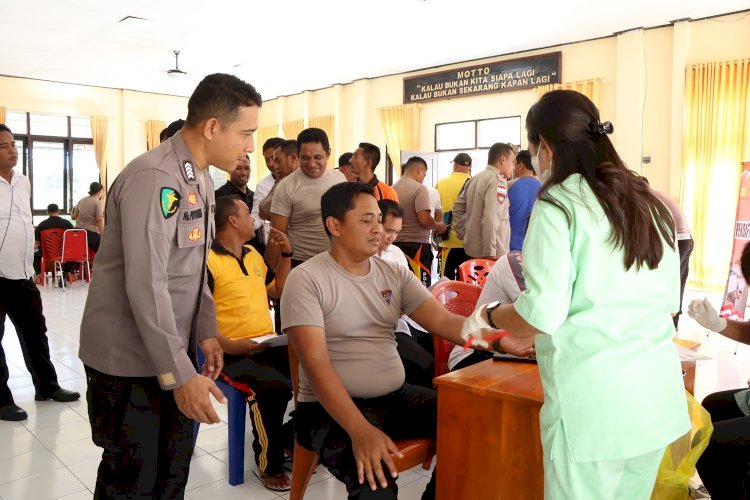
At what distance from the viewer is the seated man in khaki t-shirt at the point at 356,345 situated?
1755 millimetres

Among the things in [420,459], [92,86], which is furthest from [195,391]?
[92,86]

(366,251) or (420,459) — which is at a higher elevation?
(366,251)

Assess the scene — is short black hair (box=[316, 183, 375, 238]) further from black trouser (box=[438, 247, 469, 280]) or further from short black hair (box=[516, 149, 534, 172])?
black trouser (box=[438, 247, 469, 280])

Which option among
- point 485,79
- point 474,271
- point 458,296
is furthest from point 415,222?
point 485,79

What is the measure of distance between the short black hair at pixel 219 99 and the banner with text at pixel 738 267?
15.3 feet

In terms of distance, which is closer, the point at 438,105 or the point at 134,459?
the point at 134,459

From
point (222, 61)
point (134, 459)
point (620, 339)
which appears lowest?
point (134, 459)

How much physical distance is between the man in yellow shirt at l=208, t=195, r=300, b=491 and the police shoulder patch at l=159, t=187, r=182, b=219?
3.62ft

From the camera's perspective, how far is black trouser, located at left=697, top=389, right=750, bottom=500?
1842mm

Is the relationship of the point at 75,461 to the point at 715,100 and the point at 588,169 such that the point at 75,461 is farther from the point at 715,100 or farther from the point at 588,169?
the point at 715,100

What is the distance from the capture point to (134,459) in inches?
61.1

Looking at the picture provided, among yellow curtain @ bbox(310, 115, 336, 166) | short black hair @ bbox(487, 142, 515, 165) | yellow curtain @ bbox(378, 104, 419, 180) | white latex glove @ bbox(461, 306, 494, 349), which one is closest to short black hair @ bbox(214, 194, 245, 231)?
white latex glove @ bbox(461, 306, 494, 349)

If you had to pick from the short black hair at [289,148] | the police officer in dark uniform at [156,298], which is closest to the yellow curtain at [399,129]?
the short black hair at [289,148]

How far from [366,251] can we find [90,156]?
1189cm
